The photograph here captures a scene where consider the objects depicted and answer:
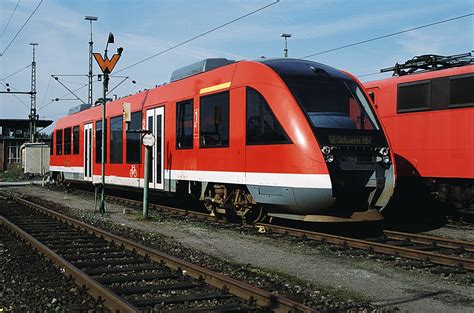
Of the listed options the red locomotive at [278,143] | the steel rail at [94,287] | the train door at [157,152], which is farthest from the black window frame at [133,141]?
the steel rail at [94,287]

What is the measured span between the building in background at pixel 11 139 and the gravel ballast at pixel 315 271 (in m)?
48.8

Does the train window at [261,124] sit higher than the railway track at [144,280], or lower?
higher

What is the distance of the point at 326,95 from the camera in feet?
31.7

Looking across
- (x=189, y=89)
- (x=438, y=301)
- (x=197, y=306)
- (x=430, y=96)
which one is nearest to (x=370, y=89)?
(x=430, y=96)

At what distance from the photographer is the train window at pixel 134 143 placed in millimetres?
14891

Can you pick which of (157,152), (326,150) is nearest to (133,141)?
(157,152)

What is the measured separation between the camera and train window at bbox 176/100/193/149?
39.6 feet

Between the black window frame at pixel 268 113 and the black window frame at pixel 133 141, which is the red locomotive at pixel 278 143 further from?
the black window frame at pixel 133 141

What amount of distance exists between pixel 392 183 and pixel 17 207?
11.5 metres

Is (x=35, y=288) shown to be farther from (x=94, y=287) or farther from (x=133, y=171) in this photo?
(x=133, y=171)

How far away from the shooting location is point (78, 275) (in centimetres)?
616

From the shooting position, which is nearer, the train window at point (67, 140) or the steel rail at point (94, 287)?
the steel rail at point (94, 287)

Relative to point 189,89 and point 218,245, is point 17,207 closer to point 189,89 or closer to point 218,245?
point 189,89

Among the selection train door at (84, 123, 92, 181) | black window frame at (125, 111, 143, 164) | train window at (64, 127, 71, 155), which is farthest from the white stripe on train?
train window at (64, 127, 71, 155)
